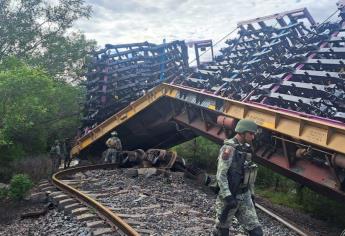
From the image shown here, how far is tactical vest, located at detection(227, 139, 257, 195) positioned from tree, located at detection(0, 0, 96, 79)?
2019 centimetres

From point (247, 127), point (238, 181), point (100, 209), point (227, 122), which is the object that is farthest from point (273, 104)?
point (238, 181)

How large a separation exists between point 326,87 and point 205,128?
11.8 feet

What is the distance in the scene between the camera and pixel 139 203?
789 centimetres

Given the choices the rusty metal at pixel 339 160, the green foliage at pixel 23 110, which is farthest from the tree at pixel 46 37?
the rusty metal at pixel 339 160

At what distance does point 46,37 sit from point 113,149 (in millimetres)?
13750

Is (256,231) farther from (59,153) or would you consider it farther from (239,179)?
(59,153)

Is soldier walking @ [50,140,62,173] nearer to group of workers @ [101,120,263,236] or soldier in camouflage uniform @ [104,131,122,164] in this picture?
soldier in camouflage uniform @ [104,131,122,164]

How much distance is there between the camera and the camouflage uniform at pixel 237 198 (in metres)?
4.74

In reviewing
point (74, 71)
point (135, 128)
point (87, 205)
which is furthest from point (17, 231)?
point (74, 71)

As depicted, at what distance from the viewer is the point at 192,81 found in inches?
507

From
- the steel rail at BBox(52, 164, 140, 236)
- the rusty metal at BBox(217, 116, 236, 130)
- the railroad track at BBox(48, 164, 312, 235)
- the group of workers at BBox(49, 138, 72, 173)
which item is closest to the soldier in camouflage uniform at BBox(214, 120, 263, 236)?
the railroad track at BBox(48, 164, 312, 235)

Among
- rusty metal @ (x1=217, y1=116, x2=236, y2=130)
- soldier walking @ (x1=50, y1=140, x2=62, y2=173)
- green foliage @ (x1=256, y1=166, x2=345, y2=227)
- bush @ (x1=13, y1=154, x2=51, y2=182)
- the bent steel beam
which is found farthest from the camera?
soldier walking @ (x1=50, y1=140, x2=62, y2=173)

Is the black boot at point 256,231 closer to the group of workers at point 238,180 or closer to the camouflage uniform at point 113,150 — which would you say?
the group of workers at point 238,180

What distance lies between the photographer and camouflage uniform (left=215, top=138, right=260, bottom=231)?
4742 millimetres
